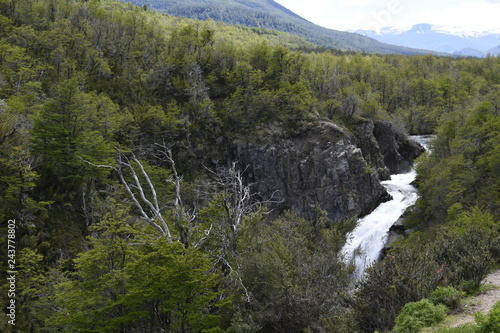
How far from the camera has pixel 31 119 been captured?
23.5 m

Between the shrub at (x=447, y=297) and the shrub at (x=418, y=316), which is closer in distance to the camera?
the shrub at (x=418, y=316)

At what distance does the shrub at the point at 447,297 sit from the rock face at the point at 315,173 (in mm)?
26638

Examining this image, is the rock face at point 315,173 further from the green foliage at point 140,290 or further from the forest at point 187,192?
the green foliage at point 140,290

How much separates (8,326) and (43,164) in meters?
11.3

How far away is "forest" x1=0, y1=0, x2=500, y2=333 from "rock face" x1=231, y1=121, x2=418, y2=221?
1541 millimetres

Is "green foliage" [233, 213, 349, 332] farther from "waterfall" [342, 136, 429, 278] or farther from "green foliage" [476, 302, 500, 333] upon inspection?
"waterfall" [342, 136, 429, 278]

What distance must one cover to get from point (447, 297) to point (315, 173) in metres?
28.5

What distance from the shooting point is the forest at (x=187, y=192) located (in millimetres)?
9570

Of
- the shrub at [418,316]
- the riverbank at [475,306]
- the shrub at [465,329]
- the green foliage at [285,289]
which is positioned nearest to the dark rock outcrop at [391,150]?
the green foliage at [285,289]

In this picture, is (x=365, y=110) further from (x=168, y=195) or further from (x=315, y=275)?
(x=315, y=275)

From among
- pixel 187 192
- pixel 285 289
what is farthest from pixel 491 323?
pixel 187 192

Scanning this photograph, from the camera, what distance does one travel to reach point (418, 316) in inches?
293

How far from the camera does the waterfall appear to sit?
28516 millimetres

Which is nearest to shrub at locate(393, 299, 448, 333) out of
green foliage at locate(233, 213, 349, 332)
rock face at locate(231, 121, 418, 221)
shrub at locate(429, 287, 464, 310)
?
shrub at locate(429, 287, 464, 310)
